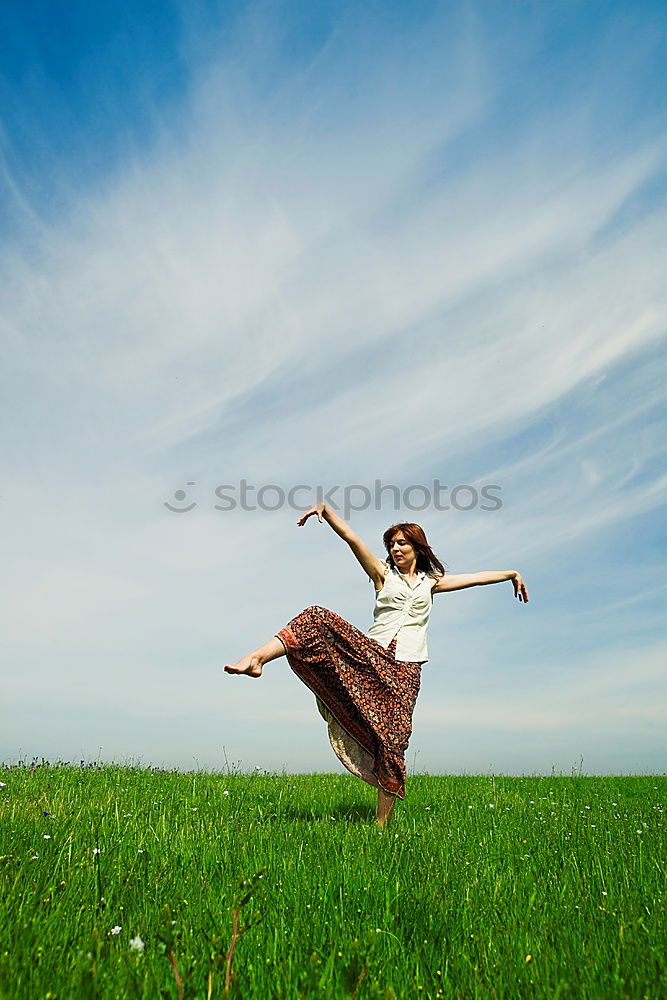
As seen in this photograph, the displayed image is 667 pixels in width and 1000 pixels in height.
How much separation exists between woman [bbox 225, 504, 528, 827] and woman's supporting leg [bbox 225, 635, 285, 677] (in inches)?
0.8

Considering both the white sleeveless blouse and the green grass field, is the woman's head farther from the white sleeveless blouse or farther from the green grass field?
the green grass field

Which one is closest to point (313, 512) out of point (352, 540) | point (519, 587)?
point (352, 540)

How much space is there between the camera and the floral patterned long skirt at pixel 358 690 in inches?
308

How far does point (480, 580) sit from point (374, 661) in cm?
170

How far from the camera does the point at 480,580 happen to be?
8852 millimetres

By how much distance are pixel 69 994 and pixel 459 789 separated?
30.6 feet

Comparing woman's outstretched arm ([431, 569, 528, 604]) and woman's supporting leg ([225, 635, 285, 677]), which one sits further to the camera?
woman's outstretched arm ([431, 569, 528, 604])

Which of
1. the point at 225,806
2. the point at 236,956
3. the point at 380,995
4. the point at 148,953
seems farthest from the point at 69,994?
the point at 225,806

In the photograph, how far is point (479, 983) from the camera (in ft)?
11.5

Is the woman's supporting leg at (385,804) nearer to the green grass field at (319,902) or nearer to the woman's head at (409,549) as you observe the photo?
the green grass field at (319,902)

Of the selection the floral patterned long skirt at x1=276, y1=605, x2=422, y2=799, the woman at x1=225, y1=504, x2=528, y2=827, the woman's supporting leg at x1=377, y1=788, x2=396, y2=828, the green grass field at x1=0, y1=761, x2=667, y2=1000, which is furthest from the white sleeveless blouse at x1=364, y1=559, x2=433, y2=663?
the green grass field at x1=0, y1=761, x2=667, y2=1000

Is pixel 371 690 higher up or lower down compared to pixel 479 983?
higher up

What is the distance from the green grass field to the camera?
343 cm

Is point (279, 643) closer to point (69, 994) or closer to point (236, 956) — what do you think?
point (236, 956)
